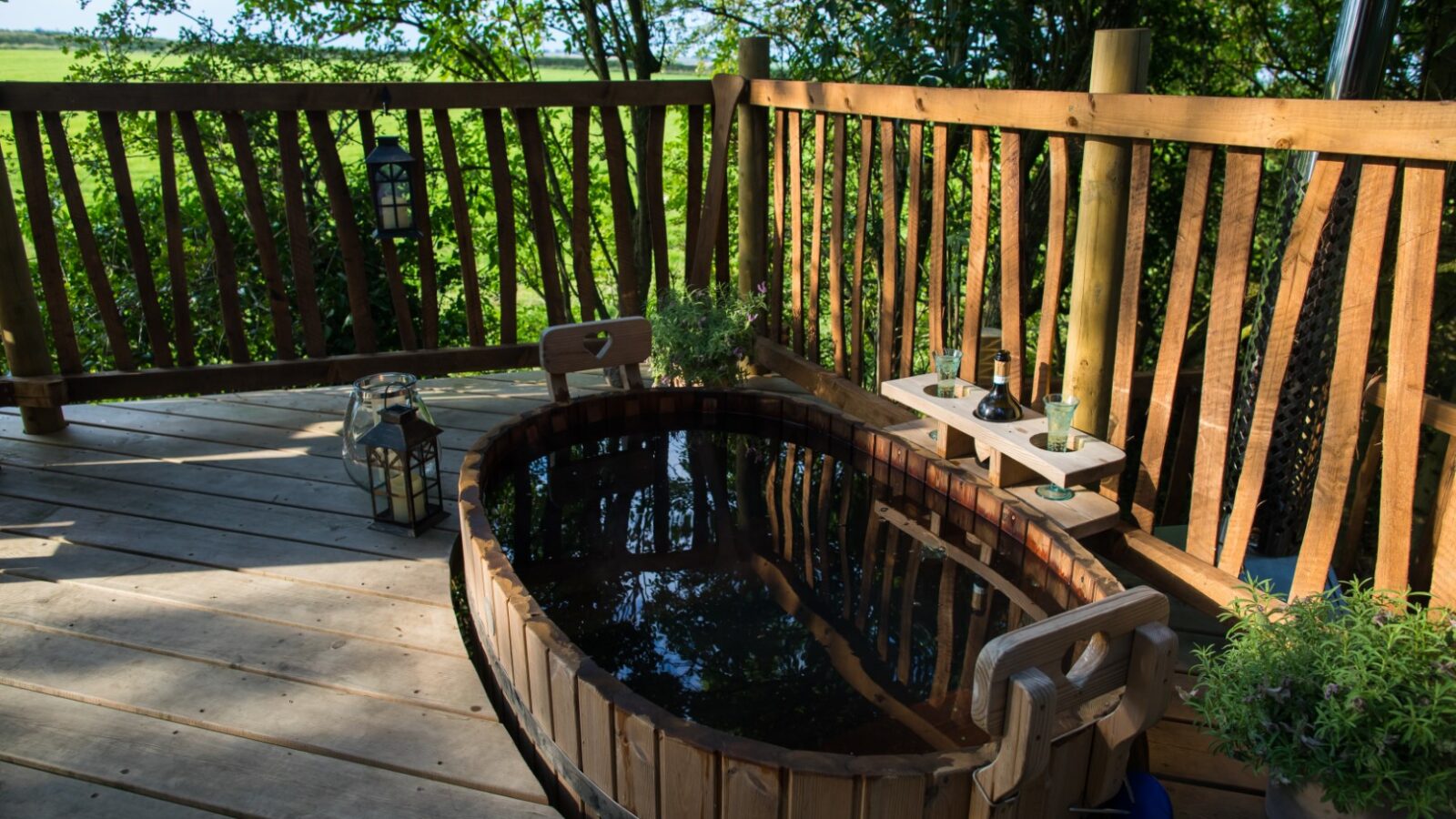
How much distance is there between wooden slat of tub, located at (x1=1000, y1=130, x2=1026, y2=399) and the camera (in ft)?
8.46

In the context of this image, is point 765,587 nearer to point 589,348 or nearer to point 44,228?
point 589,348

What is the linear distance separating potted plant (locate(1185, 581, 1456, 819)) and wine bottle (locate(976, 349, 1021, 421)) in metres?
0.83

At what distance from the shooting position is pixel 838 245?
11.0ft

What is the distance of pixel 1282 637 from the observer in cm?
158

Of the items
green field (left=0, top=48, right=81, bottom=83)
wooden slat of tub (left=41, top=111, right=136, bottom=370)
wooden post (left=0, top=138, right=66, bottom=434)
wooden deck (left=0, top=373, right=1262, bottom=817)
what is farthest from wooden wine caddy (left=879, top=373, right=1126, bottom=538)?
green field (left=0, top=48, right=81, bottom=83)

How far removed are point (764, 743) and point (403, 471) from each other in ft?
4.78

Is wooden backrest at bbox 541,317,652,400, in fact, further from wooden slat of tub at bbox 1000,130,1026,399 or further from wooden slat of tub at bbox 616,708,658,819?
wooden slat of tub at bbox 616,708,658,819

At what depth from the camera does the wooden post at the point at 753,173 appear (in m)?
3.70

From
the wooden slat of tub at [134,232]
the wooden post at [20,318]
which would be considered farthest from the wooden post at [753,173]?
the wooden post at [20,318]

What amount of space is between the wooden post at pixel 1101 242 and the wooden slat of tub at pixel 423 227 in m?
2.05

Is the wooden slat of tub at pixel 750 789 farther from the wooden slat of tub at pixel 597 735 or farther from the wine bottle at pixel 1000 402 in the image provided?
the wine bottle at pixel 1000 402

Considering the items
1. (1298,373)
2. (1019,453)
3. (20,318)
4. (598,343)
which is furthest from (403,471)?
(1298,373)

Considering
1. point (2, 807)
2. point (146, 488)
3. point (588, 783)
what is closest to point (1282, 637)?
point (588, 783)

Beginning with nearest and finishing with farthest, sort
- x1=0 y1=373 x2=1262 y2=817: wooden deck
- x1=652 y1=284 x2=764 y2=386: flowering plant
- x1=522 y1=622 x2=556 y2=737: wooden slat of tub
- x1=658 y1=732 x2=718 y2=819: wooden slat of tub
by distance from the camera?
x1=658 y1=732 x2=718 y2=819: wooden slat of tub
x1=522 y1=622 x2=556 y2=737: wooden slat of tub
x1=0 y1=373 x2=1262 y2=817: wooden deck
x1=652 y1=284 x2=764 y2=386: flowering plant
